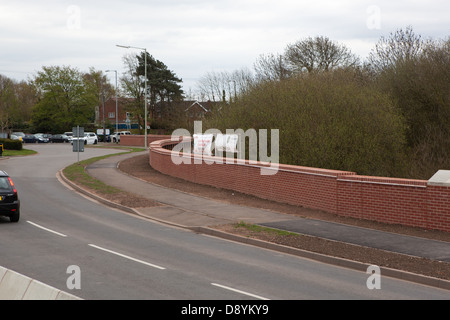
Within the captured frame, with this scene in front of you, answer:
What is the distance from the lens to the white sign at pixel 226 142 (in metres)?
26.6

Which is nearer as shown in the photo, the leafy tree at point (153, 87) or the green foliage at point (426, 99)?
the green foliage at point (426, 99)

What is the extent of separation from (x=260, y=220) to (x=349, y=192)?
2.96m

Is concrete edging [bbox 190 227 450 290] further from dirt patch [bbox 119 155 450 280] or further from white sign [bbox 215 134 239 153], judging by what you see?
white sign [bbox 215 134 239 153]

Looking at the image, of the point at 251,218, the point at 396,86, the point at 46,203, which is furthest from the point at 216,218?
the point at 396,86

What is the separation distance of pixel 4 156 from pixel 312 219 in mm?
32940

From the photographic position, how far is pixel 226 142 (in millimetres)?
27359

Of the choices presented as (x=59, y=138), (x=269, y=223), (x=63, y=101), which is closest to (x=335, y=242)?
(x=269, y=223)

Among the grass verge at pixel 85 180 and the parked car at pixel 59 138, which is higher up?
the parked car at pixel 59 138

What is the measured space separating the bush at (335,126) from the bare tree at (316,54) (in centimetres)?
2787

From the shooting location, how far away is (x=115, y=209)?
19719 millimetres

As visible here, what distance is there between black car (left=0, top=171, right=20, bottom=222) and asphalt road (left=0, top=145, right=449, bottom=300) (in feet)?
1.01

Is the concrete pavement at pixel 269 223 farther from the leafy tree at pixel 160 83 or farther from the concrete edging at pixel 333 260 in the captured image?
the leafy tree at pixel 160 83

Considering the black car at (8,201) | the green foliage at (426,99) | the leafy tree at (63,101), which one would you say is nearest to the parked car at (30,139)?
the leafy tree at (63,101)

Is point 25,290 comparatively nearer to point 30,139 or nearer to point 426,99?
point 426,99
